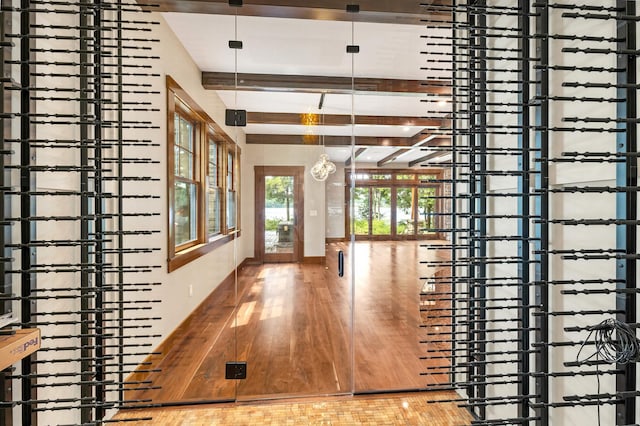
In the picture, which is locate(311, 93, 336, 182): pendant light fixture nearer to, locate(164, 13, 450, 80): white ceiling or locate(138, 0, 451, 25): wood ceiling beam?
locate(164, 13, 450, 80): white ceiling

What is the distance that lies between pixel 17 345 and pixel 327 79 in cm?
249

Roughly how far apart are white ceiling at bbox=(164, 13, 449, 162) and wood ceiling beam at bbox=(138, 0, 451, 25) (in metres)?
0.11

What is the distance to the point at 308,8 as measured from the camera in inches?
97.0

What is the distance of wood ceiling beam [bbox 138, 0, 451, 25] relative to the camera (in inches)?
96.5

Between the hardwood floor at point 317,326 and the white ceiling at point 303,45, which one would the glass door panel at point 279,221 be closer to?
the hardwood floor at point 317,326

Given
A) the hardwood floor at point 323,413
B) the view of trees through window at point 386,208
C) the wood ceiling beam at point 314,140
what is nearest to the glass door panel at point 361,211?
the view of trees through window at point 386,208

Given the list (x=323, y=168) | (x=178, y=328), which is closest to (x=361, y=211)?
(x=323, y=168)

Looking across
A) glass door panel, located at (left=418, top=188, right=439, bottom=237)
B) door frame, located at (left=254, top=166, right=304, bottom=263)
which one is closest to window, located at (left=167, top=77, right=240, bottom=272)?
door frame, located at (left=254, top=166, right=304, bottom=263)

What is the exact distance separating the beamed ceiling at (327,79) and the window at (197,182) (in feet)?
0.97

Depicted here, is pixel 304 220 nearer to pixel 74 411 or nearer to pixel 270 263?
pixel 270 263

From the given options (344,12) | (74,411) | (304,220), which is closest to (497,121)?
(344,12)

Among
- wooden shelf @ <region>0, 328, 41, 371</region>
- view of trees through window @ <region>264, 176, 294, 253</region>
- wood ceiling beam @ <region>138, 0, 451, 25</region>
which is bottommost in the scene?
wooden shelf @ <region>0, 328, 41, 371</region>

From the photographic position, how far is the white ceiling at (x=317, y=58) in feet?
8.93

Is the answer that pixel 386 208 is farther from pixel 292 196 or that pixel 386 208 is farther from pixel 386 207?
pixel 292 196
